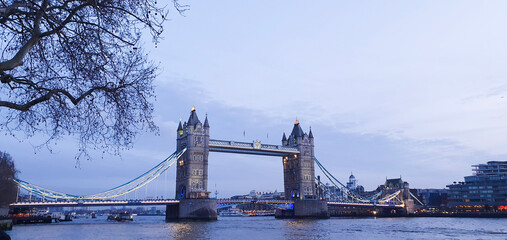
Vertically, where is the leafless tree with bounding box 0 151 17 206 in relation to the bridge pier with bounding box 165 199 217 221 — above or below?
above

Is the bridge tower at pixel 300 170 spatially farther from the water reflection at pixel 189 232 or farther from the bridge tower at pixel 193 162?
the water reflection at pixel 189 232

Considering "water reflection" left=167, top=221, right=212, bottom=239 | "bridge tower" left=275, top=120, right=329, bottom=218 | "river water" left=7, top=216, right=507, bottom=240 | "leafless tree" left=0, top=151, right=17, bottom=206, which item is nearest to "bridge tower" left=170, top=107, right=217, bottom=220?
"river water" left=7, top=216, right=507, bottom=240

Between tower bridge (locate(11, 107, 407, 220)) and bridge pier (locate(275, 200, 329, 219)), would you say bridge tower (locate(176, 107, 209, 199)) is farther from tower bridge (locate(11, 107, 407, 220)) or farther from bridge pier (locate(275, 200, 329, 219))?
bridge pier (locate(275, 200, 329, 219))

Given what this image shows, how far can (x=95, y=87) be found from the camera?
27.0 feet

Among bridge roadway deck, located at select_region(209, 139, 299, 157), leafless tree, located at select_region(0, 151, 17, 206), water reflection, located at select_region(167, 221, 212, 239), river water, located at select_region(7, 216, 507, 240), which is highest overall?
bridge roadway deck, located at select_region(209, 139, 299, 157)

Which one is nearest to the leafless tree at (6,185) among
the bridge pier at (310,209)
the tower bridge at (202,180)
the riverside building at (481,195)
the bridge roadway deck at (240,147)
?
the tower bridge at (202,180)

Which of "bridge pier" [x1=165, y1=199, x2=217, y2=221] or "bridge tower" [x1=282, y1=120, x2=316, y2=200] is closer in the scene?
"bridge pier" [x1=165, y1=199, x2=217, y2=221]

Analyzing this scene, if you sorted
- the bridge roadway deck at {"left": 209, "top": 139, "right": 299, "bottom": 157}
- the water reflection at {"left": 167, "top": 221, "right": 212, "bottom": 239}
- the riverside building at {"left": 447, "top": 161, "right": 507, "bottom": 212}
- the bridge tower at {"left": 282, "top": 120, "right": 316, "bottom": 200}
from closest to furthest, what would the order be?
the water reflection at {"left": 167, "top": 221, "right": 212, "bottom": 239} → the bridge roadway deck at {"left": 209, "top": 139, "right": 299, "bottom": 157} → the bridge tower at {"left": 282, "top": 120, "right": 316, "bottom": 200} → the riverside building at {"left": 447, "top": 161, "right": 507, "bottom": 212}

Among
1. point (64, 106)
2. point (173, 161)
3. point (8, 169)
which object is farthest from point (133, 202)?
point (64, 106)

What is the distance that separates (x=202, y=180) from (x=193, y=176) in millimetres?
1827

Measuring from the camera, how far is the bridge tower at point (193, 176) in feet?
215

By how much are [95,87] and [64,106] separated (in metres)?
1.46

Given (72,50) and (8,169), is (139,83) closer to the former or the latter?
(72,50)

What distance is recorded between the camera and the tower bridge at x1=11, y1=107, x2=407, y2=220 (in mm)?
65062
